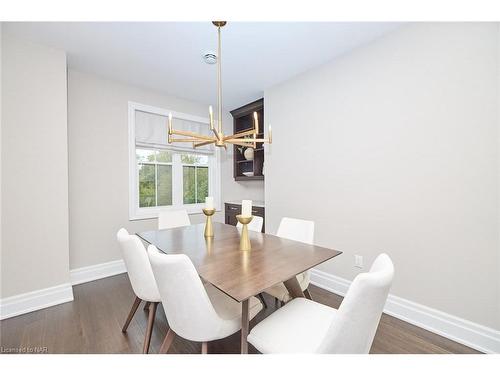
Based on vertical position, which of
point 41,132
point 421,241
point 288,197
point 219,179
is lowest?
point 421,241

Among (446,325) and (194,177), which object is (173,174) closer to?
(194,177)

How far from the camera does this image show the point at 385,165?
1996mm

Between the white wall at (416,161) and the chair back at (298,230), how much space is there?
0.63m

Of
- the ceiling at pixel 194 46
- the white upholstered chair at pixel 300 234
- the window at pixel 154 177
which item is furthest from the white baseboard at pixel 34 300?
the ceiling at pixel 194 46

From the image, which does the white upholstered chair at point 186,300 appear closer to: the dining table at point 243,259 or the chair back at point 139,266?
the dining table at point 243,259

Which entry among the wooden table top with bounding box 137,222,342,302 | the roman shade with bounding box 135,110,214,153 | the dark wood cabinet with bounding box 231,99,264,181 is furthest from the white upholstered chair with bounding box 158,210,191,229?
the dark wood cabinet with bounding box 231,99,264,181

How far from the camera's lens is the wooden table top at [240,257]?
3.43ft

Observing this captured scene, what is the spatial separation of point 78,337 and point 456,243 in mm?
3005

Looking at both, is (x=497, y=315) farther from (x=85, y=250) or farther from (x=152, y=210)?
(x=85, y=250)

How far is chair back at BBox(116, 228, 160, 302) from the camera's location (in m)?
1.42
